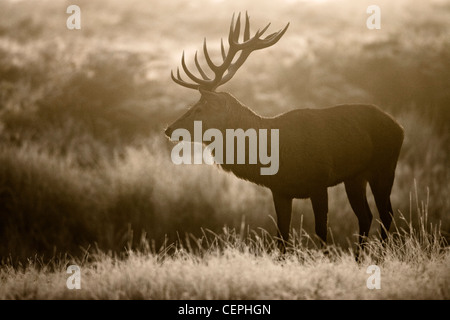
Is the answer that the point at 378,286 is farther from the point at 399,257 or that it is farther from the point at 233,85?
the point at 233,85

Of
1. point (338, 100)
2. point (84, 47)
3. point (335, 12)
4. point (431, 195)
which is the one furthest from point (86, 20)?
point (431, 195)

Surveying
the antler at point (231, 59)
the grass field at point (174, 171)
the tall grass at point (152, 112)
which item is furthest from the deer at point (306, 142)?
the tall grass at point (152, 112)

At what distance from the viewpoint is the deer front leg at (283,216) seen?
6.84 meters

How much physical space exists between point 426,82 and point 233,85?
497 cm

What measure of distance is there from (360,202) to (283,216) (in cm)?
119

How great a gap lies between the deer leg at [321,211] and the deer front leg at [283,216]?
290 mm

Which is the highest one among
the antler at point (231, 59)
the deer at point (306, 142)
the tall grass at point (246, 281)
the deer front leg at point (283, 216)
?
the antler at point (231, 59)

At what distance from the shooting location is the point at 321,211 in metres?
6.81

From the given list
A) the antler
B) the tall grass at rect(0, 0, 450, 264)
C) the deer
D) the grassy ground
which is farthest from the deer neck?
the tall grass at rect(0, 0, 450, 264)

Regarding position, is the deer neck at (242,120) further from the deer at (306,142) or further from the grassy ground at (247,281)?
the grassy ground at (247,281)

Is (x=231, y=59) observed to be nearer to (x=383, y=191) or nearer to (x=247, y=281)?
(x=383, y=191)

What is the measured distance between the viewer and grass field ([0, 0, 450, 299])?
5.80 meters
